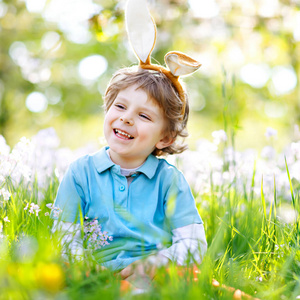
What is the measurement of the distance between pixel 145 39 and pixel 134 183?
893mm

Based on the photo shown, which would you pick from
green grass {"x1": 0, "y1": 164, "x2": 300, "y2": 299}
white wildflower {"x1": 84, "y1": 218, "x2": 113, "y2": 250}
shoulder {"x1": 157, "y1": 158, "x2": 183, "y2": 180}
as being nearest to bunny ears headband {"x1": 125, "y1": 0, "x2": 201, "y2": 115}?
shoulder {"x1": 157, "y1": 158, "x2": 183, "y2": 180}

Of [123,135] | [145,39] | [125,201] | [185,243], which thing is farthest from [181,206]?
[145,39]

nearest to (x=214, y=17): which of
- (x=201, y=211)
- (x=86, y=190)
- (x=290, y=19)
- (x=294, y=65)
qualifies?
(x=290, y=19)

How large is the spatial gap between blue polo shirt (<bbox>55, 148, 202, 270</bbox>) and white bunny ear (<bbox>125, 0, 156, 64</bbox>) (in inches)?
28.4

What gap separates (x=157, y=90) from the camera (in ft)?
8.18

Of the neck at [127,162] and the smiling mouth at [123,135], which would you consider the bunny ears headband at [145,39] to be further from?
the neck at [127,162]

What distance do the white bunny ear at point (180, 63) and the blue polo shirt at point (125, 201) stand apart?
0.60 meters

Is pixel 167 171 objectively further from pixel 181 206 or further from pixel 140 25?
pixel 140 25

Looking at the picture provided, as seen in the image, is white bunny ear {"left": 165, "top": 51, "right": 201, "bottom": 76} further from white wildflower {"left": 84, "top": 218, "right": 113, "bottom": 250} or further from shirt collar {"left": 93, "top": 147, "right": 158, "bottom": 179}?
white wildflower {"left": 84, "top": 218, "right": 113, "bottom": 250}

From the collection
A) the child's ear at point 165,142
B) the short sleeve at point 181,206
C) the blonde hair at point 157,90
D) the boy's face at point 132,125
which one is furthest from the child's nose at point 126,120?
the short sleeve at point 181,206

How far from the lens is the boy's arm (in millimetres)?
2201

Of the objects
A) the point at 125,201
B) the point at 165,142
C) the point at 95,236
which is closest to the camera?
the point at 95,236

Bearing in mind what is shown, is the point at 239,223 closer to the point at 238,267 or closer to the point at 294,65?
the point at 238,267

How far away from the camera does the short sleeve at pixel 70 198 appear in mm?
2312
